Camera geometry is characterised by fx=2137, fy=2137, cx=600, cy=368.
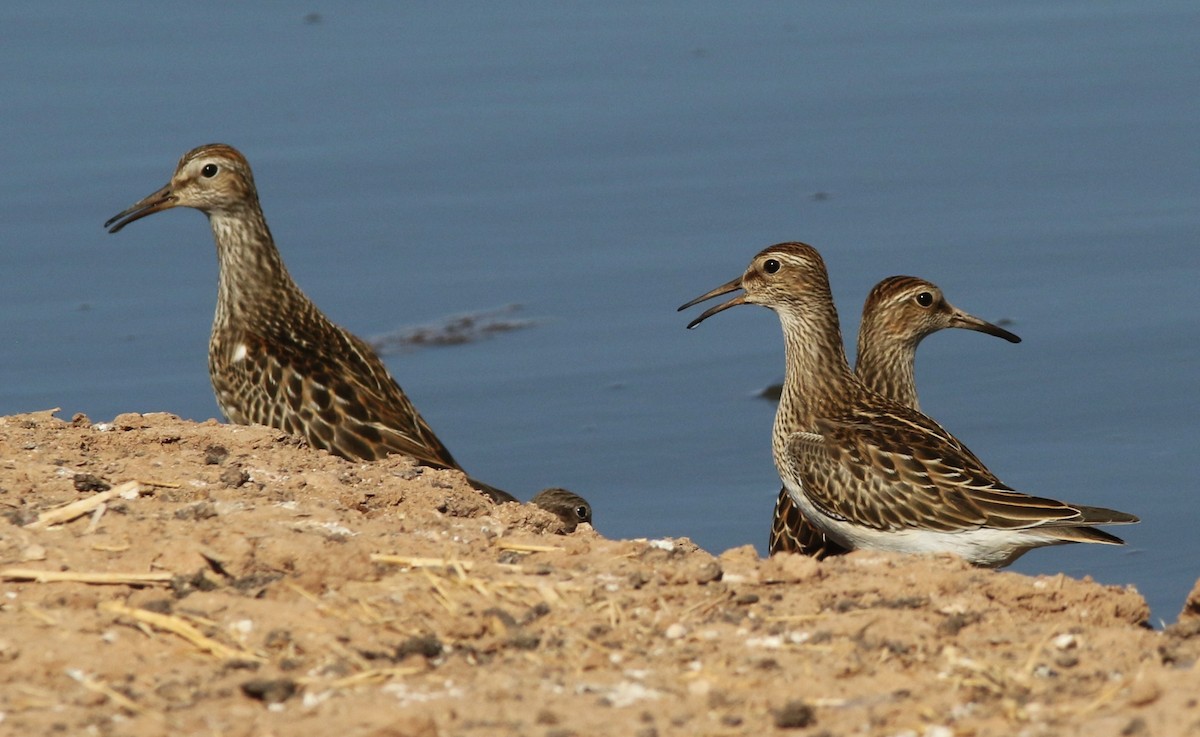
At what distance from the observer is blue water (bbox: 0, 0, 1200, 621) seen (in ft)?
34.9

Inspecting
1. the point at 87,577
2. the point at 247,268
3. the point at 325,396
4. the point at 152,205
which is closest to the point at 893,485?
the point at 325,396

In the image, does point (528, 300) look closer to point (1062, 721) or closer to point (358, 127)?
point (358, 127)

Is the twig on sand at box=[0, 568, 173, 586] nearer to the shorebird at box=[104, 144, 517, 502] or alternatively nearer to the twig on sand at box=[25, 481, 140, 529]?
the twig on sand at box=[25, 481, 140, 529]

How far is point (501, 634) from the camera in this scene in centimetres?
533

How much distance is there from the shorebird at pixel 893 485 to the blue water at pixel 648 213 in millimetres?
788

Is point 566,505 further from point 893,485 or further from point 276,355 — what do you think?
point 276,355

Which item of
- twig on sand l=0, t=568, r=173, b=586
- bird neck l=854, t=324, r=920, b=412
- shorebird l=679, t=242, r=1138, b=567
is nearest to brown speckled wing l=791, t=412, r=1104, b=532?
shorebird l=679, t=242, r=1138, b=567

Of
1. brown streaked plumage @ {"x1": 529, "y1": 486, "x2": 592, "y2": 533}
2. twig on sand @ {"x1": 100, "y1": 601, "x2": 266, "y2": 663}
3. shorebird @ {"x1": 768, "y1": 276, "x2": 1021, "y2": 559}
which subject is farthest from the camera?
shorebird @ {"x1": 768, "y1": 276, "x2": 1021, "y2": 559}

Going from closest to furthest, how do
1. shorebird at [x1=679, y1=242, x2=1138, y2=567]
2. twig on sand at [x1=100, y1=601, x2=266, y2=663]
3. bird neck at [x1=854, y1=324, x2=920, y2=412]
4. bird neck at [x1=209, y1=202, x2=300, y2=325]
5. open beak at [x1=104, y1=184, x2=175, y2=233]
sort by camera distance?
twig on sand at [x1=100, y1=601, x2=266, y2=663] → shorebird at [x1=679, y1=242, x2=1138, y2=567] → bird neck at [x1=854, y1=324, x2=920, y2=412] → bird neck at [x1=209, y1=202, x2=300, y2=325] → open beak at [x1=104, y1=184, x2=175, y2=233]

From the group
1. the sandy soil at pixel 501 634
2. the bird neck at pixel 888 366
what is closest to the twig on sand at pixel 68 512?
the sandy soil at pixel 501 634

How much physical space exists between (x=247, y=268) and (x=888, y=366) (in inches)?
121

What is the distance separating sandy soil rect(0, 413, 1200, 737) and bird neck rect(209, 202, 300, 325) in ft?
11.4

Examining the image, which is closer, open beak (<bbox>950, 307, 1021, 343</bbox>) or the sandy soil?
the sandy soil

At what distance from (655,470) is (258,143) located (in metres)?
4.43
